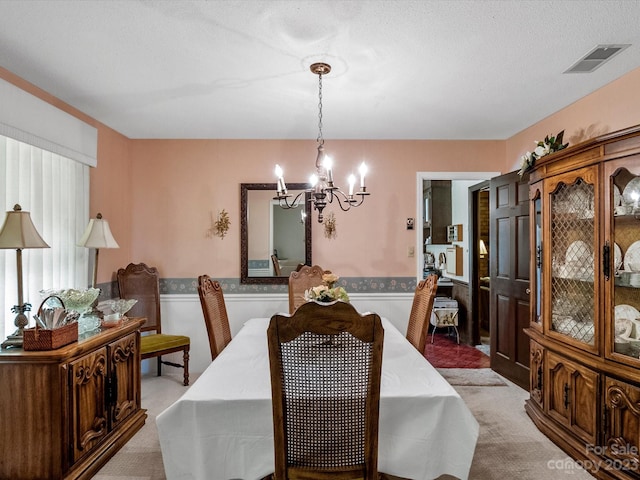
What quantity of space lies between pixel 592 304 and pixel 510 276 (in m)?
1.42

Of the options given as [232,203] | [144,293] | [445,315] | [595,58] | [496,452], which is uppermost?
[595,58]

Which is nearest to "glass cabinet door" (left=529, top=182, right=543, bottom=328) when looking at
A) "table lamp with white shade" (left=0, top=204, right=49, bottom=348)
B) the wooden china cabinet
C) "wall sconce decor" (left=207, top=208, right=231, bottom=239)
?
the wooden china cabinet

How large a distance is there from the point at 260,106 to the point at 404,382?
2481mm

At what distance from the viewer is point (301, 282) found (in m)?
3.69

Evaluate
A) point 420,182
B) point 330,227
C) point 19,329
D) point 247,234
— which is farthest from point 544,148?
point 19,329

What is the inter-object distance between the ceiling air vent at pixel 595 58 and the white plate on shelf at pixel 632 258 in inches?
45.6

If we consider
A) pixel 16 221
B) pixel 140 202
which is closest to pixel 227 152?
pixel 140 202

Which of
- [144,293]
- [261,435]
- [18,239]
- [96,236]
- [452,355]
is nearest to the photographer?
[261,435]

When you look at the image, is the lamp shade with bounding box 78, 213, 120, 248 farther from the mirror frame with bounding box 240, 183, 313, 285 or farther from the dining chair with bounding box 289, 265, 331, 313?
the dining chair with bounding box 289, 265, 331, 313

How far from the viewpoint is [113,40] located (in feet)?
7.14

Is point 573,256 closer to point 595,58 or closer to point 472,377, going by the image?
point 595,58

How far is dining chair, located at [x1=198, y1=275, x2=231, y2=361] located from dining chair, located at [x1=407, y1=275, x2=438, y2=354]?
1.43m

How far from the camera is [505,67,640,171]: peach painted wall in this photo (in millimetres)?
2604

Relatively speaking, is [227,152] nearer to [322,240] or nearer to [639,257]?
[322,240]
